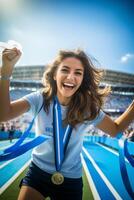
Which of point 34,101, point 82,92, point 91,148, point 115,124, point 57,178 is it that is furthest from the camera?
point 91,148

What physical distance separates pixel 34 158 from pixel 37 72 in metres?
32.7

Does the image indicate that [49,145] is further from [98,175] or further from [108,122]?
[98,175]

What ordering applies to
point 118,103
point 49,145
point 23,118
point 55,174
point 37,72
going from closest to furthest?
point 55,174 → point 49,145 → point 23,118 → point 118,103 → point 37,72

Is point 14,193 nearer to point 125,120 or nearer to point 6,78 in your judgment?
point 125,120

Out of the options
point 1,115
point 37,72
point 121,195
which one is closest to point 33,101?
point 1,115

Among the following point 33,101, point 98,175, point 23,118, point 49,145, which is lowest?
point 23,118

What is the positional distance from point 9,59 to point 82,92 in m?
0.68

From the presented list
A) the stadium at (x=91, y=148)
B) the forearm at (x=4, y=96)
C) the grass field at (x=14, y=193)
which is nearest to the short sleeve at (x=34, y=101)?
the forearm at (x=4, y=96)

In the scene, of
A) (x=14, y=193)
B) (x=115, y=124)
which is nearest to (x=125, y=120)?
(x=115, y=124)

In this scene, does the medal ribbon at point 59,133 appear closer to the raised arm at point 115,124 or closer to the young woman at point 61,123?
the young woman at point 61,123

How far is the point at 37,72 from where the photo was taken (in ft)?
112

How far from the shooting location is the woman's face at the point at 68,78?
1.73 m

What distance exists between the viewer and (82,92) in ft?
6.39

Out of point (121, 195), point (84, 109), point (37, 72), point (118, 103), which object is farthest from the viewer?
point (37, 72)
